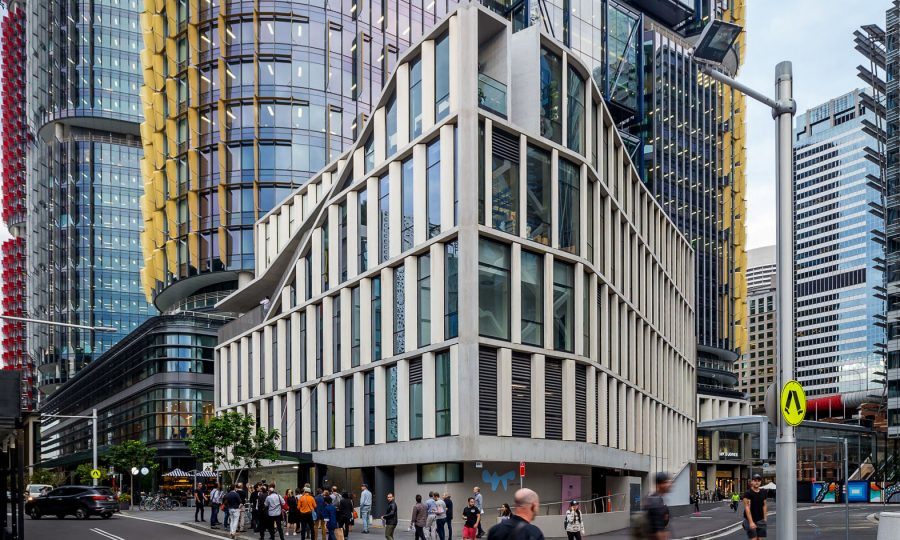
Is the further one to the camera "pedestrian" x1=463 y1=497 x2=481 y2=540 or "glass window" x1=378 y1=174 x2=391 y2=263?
"glass window" x1=378 y1=174 x2=391 y2=263

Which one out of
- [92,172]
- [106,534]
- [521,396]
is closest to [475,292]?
[521,396]

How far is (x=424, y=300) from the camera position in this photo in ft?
126

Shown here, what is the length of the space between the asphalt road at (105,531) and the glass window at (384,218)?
13.4m

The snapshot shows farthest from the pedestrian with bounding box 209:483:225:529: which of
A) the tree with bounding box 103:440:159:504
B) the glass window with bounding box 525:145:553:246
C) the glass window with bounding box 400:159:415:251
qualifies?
the tree with bounding box 103:440:159:504

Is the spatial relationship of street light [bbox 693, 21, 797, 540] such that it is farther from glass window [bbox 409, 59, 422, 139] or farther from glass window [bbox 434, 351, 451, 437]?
glass window [bbox 409, 59, 422, 139]

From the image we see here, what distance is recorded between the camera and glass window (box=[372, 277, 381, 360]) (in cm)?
4188

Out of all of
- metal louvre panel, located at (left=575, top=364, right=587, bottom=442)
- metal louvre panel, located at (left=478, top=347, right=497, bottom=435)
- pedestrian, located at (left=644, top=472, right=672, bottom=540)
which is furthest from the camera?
metal louvre panel, located at (left=575, top=364, right=587, bottom=442)

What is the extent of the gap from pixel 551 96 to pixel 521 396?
40.0ft

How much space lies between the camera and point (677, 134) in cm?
12444

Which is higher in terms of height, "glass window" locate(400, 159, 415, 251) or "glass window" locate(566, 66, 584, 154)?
"glass window" locate(566, 66, 584, 154)

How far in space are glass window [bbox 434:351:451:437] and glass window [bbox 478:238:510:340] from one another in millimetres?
1900

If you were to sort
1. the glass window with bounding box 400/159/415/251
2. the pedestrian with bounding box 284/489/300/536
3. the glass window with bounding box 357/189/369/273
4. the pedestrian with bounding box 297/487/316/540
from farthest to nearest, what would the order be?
the glass window with bounding box 357/189/369/273 < the glass window with bounding box 400/159/415/251 < the pedestrian with bounding box 284/489/300/536 < the pedestrian with bounding box 297/487/316/540

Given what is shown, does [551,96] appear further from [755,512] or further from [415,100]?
[755,512]

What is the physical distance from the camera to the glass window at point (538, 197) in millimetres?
38156
